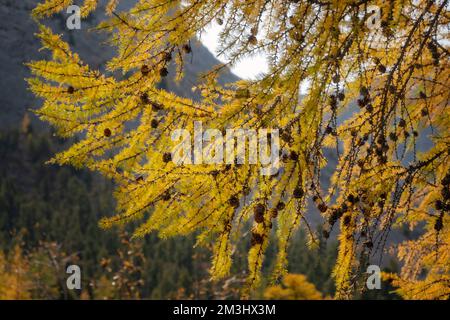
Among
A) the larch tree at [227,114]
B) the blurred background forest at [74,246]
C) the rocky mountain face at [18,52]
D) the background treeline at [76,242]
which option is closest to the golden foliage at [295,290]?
the blurred background forest at [74,246]

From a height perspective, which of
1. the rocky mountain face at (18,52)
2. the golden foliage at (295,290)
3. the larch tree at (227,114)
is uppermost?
the rocky mountain face at (18,52)

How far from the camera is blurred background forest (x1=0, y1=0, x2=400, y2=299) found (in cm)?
1349

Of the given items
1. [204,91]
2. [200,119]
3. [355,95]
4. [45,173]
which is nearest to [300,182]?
[200,119]

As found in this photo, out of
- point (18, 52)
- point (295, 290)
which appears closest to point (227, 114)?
point (295, 290)

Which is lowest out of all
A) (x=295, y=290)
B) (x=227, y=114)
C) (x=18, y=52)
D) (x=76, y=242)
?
(x=295, y=290)

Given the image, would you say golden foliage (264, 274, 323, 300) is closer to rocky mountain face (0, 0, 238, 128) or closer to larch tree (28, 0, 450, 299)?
larch tree (28, 0, 450, 299)

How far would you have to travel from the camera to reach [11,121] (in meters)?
68.6

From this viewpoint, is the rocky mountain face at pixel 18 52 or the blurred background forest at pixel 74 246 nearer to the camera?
the blurred background forest at pixel 74 246

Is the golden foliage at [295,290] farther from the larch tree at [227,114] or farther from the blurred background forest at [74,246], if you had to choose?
the larch tree at [227,114]

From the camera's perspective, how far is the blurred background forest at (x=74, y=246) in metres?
13.5

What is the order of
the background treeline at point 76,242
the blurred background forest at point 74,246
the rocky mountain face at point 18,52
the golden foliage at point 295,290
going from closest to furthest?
the blurred background forest at point 74,246, the golden foliage at point 295,290, the background treeline at point 76,242, the rocky mountain face at point 18,52

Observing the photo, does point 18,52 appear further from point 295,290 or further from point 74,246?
point 295,290

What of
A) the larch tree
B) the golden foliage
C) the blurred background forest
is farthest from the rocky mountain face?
the larch tree

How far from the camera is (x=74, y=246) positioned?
33.9 metres
